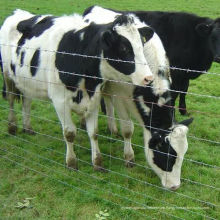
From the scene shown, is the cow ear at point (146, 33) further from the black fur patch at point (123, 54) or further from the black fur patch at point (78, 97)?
the black fur patch at point (78, 97)

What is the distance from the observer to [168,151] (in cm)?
418

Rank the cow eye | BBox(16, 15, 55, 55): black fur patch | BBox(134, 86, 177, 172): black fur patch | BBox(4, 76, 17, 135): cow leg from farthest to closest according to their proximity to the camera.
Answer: BBox(4, 76, 17, 135): cow leg < BBox(16, 15, 55, 55): black fur patch < BBox(134, 86, 177, 172): black fur patch < the cow eye

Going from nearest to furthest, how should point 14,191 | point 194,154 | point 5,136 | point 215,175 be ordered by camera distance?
point 14,191 < point 215,175 < point 194,154 < point 5,136

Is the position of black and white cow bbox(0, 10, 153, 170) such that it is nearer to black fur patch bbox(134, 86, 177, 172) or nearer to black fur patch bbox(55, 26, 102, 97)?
black fur patch bbox(55, 26, 102, 97)

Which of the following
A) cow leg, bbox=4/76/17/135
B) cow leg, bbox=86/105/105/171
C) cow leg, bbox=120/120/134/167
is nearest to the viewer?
cow leg, bbox=86/105/105/171

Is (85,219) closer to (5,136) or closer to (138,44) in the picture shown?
(138,44)

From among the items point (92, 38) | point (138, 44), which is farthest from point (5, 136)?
point (138, 44)

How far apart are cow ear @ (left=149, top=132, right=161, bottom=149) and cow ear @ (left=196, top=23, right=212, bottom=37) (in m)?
2.72

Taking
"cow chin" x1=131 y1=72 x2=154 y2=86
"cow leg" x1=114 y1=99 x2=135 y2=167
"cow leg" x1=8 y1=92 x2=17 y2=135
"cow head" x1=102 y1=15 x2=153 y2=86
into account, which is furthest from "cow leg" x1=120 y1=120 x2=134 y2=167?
"cow leg" x1=8 y1=92 x2=17 y2=135

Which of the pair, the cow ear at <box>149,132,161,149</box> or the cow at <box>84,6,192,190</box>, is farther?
the cow ear at <box>149,132,161,149</box>

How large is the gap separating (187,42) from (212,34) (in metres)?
0.45

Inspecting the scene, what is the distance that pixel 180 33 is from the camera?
20.8 feet

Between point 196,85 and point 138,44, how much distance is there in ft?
16.8

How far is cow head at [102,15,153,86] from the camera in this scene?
3838mm
